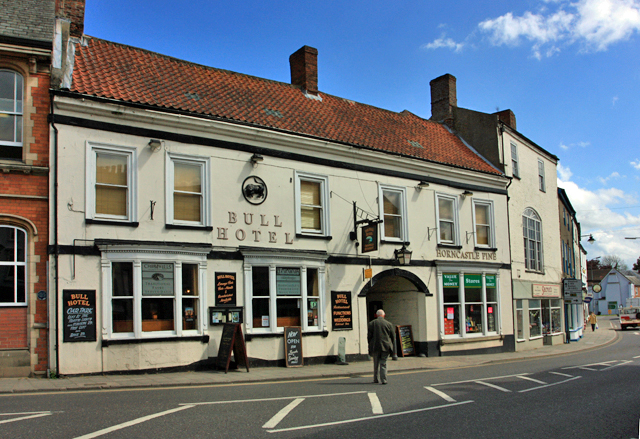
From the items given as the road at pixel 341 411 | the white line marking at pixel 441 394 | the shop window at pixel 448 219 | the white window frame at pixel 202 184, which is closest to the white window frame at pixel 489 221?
the shop window at pixel 448 219

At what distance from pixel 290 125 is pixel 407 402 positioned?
10629 mm

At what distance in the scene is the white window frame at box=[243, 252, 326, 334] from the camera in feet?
51.5

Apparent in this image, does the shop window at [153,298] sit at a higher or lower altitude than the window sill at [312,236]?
lower

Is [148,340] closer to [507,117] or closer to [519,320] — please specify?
[519,320]

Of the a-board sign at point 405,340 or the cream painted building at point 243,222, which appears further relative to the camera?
the a-board sign at point 405,340

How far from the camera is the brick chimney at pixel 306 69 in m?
21.8


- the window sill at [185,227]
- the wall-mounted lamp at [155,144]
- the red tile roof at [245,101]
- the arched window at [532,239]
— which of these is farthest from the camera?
the arched window at [532,239]

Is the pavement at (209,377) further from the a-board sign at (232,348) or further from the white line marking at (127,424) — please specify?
the white line marking at (127,424)

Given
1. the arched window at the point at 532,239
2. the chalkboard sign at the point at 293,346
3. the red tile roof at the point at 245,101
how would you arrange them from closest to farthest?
the red tile roof at the point at 245,101, the chalkboard sign at the point at 293,346, the arched window at the point at 532,239

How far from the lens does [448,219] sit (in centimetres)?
2166

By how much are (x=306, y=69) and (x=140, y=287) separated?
458 inches

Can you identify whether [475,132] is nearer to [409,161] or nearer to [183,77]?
[409,161]

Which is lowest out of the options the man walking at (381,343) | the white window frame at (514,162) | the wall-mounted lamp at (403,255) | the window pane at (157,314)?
the man walking at (381,343)

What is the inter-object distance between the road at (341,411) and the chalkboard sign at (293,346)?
3208 millimetres
